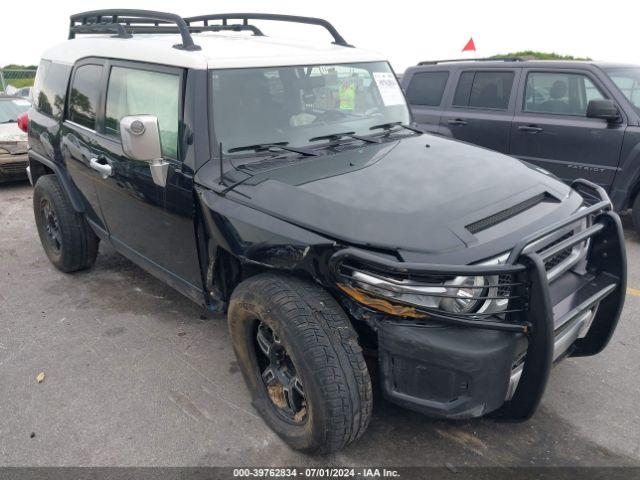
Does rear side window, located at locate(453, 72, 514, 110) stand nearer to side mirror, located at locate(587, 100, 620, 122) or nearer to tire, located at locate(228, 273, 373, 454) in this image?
side mirror, located at locate(587, 100, 620, 122)

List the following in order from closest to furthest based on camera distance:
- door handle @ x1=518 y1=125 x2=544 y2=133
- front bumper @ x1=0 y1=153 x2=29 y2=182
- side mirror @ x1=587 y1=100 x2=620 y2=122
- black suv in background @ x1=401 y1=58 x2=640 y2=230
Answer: side mirror @ x1=587 y1=100 x2=620 y2=122 < black suv in background @ x1=401 y1=58 x2=640 y2=230 < door handle @ x1=518 y1=125 x2=544 y2=133 < front bumper @ x1=0 y1=153 x2=29 y2=182

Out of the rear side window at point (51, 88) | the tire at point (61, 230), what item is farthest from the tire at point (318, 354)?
the rear side window at point (51, 88)

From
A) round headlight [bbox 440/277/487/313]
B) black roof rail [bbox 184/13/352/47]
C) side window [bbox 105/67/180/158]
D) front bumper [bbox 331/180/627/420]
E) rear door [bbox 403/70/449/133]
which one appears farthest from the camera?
rear door [bbox 403/70/449/133]

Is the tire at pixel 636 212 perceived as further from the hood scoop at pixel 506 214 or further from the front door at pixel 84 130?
the front door at pixel 84 130

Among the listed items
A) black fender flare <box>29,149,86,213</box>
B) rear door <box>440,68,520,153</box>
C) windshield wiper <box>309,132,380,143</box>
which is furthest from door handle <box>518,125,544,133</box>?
black fender flare <box>29,149,86,213</box>

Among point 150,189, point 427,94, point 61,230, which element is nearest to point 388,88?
point 150,189

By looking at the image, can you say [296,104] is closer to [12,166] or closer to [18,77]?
[12,166]


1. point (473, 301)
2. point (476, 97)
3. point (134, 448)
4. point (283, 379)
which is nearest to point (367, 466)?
point (283, 379)

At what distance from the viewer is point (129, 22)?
15.5 ft

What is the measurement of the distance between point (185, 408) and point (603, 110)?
15.5 feet

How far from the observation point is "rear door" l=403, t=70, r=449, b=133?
6801 mm

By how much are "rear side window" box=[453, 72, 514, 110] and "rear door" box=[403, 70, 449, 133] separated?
25 cm

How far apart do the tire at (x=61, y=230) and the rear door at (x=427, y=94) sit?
420cm

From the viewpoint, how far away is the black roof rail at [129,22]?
10.4 ft
